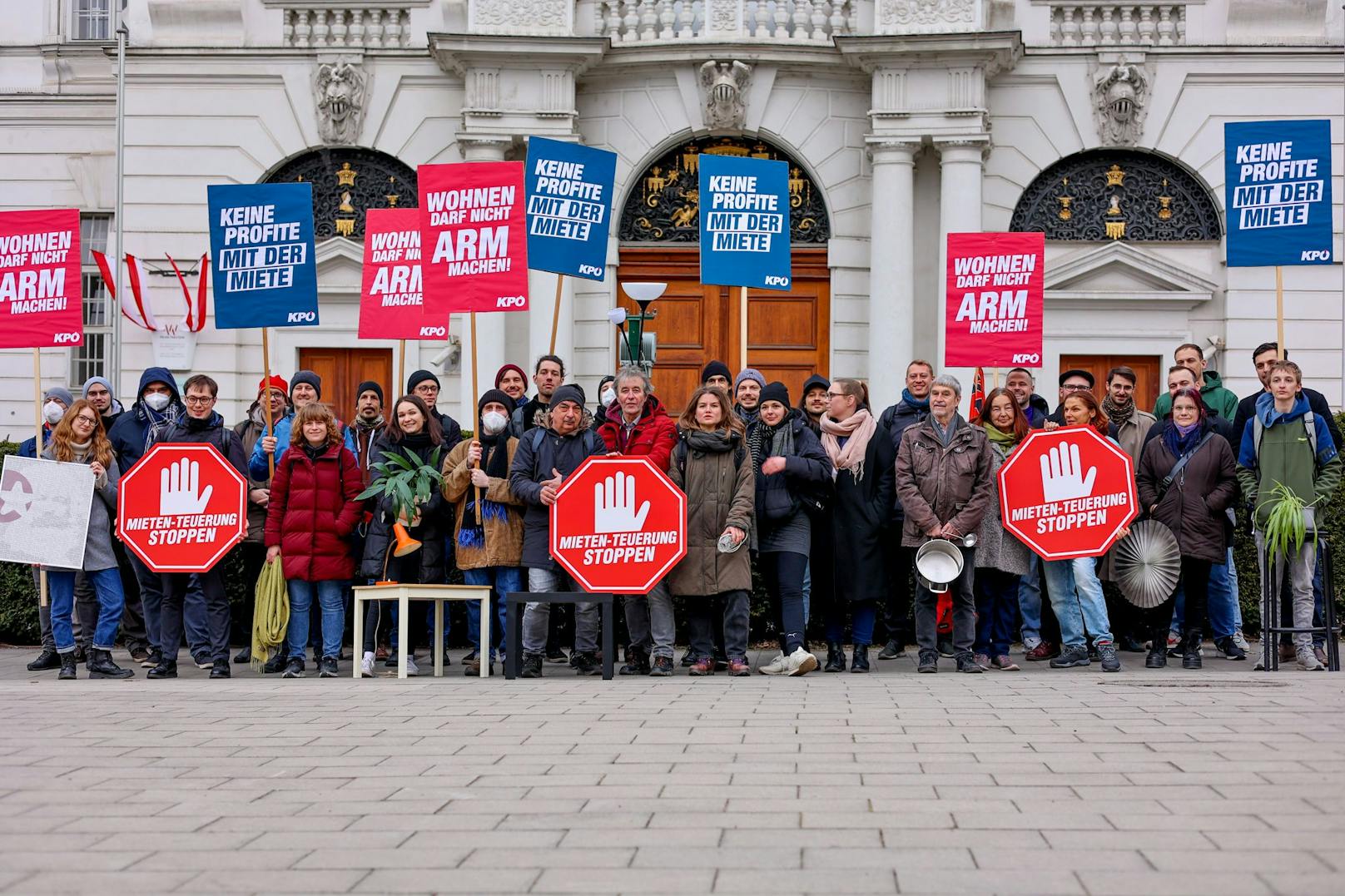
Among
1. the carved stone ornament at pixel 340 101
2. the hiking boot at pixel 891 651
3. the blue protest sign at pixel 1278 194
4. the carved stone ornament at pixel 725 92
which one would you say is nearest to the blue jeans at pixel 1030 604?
the hiking boot at pixel 891 651

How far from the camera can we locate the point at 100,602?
38.5 ft

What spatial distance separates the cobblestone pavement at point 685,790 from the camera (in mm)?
5074

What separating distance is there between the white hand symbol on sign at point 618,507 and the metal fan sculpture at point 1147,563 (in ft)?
10.8

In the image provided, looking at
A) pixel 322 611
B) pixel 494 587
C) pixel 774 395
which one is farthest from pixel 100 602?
pixel 774 395

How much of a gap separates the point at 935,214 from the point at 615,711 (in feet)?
43.3

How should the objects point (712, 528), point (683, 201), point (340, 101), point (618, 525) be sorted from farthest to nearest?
1. point (683, 201)
2. point (340, 101)
3. point (712, 528)
4. point (618, 525)

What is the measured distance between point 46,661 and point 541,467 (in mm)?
3918

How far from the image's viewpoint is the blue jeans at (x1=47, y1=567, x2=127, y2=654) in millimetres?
11594

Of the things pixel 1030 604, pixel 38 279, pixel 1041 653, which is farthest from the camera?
pixel 38 279

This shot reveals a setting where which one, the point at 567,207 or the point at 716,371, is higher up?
the point at 567,207

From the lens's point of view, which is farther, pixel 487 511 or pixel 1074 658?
pixel 1074 658

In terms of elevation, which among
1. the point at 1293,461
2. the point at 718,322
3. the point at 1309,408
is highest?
the point at 718,322

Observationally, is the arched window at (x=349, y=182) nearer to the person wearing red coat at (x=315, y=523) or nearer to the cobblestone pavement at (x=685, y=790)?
the person wearing red coat at (x=315, y=523)

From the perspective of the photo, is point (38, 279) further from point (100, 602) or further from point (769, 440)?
point (769, 440)
